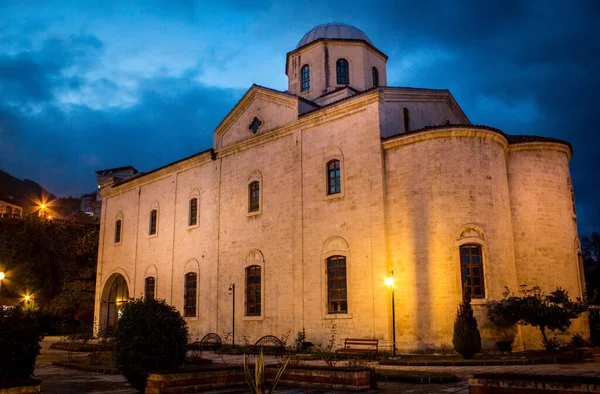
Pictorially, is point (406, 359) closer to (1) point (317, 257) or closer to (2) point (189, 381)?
(1) point (317, 257)

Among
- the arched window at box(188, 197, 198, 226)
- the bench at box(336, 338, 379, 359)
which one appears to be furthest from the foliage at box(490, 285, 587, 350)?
the arched window at box(188, 197, 198, 226)

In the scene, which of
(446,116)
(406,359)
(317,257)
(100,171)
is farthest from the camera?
(100,171)

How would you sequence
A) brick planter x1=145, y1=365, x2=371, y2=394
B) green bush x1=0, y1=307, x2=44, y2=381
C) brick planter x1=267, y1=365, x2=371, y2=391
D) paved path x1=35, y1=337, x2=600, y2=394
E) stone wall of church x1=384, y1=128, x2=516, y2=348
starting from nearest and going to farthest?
green bush x1=0, y1=307, x2=44, y2=381, brick planter x1=145, y1=365, x2=371, y2=394, paved path x1=35, y1=337, x2=600, y2=394, brick planter x1=267, y1=365, x2=371, y2=391, stone wall of church x1=384, y1=128, x2=516, y2=348

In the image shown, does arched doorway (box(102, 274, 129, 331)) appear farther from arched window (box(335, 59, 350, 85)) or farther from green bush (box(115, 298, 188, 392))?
green bush (box(115, 298, 188, 392))

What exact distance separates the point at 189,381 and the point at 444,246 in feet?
31.5

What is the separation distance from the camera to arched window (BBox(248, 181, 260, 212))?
22.5 m

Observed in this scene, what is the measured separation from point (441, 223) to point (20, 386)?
12517mm

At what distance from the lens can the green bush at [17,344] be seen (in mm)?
8758

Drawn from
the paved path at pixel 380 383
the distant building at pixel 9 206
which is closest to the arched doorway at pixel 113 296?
the paved path at pixel 380 383

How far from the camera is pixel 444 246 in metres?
16.6

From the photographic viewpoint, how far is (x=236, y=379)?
10.8 m

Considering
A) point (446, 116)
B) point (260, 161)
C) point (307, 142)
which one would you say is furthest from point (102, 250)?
point (446, 116)

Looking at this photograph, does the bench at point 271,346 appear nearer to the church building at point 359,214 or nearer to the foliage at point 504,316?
the church building at point 359,214

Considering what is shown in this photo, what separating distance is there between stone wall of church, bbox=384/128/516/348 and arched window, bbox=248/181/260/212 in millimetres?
6552
